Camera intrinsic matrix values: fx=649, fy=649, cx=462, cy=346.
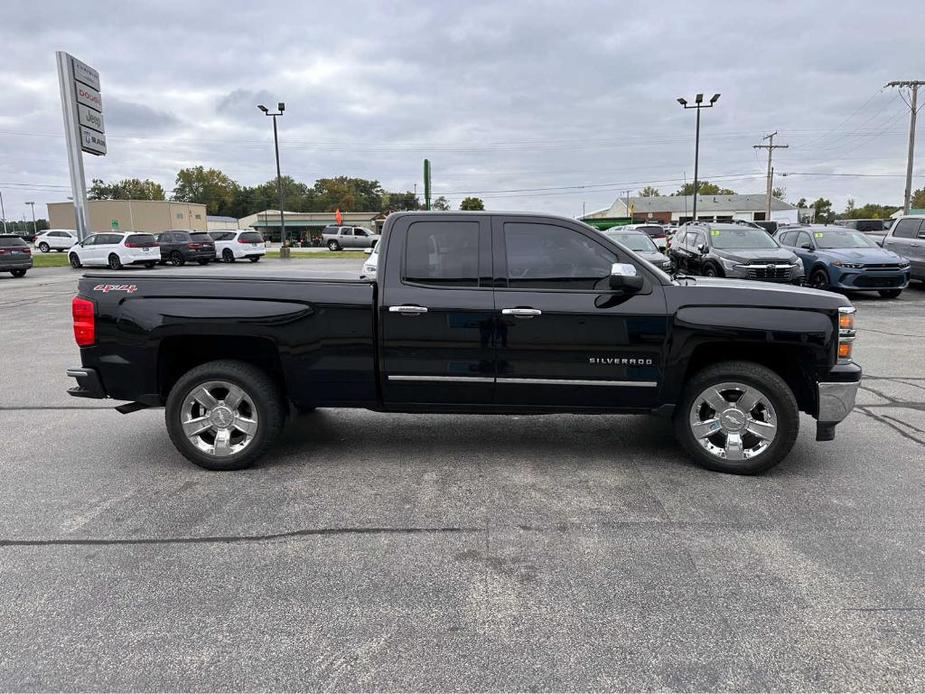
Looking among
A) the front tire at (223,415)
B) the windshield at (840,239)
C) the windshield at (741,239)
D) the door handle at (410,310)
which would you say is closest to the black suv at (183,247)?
the windshield at (741,239)

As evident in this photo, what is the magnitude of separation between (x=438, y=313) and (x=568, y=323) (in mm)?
897

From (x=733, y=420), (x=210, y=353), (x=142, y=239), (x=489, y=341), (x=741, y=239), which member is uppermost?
(x=142, y=239)

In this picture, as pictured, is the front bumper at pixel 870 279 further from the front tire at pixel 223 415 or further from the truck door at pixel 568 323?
the front tire at pixel 223 415

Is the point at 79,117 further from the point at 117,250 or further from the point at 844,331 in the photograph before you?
the point at 844,331

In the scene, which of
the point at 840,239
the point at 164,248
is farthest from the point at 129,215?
the point at 840,239

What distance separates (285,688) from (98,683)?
71cm

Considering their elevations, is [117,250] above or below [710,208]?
below

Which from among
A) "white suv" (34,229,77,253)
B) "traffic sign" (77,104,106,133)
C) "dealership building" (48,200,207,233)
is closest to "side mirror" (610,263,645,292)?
"traffic sign" (77,104,106,133)

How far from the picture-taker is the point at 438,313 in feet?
14.7

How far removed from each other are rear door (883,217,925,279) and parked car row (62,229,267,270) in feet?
89.4

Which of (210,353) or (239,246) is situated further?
(239,246)

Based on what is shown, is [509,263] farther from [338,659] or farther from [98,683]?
[98,683]

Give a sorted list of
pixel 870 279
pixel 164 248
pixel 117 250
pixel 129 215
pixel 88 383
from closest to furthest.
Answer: pixel 88 383
pixel 870 279
pixel 117 250
pixel 164 248
pixel 129 215

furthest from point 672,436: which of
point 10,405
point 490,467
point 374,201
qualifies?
point 374,201
